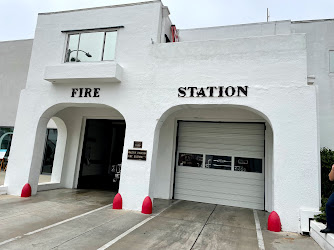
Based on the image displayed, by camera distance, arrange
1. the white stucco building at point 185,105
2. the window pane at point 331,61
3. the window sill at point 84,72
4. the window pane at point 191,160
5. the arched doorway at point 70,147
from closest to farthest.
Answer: the white stucco building at point 185,105, the window sill at point 84,72, the arched doorway at point 70,147, the window pane at point 191,160, the window pane at point 331,61

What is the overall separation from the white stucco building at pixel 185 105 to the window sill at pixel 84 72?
1.3 inches

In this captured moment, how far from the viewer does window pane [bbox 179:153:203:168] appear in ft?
28.0

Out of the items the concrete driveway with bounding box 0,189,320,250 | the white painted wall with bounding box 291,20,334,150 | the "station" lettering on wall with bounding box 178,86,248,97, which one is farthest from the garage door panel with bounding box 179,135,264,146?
the "station" lettering on wall with bounding box 178,86,248,97

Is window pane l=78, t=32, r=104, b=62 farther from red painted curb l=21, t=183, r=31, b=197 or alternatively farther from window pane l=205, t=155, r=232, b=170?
window pane l=205, t=155, r=232, b=170

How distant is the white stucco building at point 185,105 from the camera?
579 centimetres

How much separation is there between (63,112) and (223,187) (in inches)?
262

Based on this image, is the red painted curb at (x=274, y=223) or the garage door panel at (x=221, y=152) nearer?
the red painted curb at (x=274, y=223)

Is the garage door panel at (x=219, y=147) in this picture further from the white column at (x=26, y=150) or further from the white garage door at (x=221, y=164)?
the white column at (x=26, y=150)

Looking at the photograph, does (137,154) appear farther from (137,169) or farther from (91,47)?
(91,47)

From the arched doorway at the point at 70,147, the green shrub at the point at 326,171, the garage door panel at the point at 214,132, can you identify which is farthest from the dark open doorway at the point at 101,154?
the green shrub at the point at 326,171

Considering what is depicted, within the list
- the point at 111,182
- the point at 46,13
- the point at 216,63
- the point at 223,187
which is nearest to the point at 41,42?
the point at 46,13

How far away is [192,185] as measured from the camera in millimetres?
8461

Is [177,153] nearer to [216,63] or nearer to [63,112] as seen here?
[216,63]

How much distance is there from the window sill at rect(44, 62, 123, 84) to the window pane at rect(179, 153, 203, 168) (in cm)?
355
